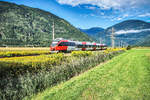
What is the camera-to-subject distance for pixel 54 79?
23.5 feet

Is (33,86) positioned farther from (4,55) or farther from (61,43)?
(61,43)

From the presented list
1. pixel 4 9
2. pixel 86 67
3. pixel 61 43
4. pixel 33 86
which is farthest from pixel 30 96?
pixel 4 9

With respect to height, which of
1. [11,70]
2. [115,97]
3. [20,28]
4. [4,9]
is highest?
[4,9]

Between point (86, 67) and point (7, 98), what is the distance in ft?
25.3

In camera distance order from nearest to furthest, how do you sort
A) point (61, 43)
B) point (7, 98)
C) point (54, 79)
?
point (7, 98) → point (54, 79) → point (61, 43)

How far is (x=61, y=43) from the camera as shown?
1062 inches

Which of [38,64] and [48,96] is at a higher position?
[38,64]

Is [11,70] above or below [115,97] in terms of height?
above

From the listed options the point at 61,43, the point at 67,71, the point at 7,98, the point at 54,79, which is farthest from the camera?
the point at 61,43

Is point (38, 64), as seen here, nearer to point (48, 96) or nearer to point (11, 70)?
point (11, 70)

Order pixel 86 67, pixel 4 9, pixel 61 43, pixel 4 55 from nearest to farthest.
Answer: pixel 86 67, pixel 4 55, pixel 61 43, pixel 4 9

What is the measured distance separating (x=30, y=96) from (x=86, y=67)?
6994mm

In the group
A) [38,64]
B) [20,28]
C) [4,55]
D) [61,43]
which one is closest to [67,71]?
[38,64]

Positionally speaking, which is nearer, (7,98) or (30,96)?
(7,98)
